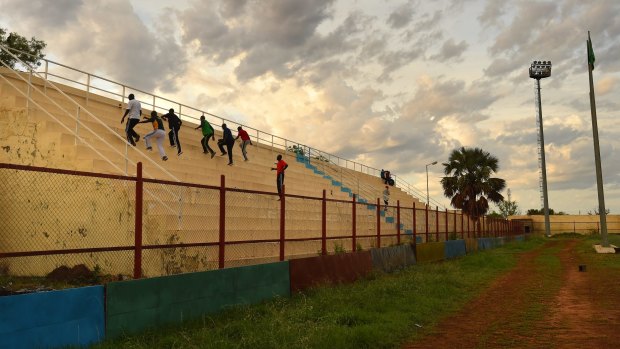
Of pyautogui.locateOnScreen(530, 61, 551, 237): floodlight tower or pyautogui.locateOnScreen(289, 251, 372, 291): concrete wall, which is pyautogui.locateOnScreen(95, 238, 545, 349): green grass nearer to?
pyautogui.locateOnScreen(289, 251, 372, 291): concrete wall

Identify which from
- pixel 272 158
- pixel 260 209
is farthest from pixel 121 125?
pixel 272 158

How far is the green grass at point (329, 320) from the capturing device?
7633mm

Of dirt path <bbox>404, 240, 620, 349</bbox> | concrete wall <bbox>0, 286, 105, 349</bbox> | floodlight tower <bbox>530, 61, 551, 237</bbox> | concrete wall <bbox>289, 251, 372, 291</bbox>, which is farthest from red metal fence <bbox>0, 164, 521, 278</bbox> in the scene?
floodlight tower <bbox>530, 61, 551, 237</bbox>

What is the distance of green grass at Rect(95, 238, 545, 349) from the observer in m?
7.63

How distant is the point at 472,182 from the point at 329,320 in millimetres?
36954

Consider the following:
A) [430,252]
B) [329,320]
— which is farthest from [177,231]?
[430,252]

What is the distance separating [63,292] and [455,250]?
22.4 meters

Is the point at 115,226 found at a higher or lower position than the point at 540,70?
lower

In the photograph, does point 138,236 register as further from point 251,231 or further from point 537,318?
point 537,318

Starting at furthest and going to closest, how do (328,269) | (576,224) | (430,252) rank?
1. (576,224)
2. (430,252)
3. (328,269)

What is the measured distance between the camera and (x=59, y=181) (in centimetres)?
1162

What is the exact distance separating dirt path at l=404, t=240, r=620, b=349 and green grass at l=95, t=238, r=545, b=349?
526 mm

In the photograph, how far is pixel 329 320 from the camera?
924 centimetres

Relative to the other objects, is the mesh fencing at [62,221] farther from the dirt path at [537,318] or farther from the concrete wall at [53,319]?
the dirt path at [537,318]
